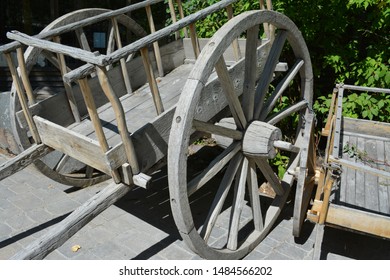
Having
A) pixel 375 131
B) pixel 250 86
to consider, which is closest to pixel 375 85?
pixel 375 131

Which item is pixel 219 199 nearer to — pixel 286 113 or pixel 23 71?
pixel 286 113

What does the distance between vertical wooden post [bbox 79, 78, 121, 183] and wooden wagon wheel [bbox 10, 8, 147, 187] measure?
3.26ft

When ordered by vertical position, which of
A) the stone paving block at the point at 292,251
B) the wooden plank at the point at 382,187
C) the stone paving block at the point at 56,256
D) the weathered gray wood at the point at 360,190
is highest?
the weathered gray wood at the point at 360,190

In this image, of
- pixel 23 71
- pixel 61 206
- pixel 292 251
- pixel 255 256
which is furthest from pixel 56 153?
pixel 292 251

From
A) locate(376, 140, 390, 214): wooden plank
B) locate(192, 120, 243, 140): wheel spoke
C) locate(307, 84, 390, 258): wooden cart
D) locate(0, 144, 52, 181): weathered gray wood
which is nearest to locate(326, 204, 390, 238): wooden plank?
locate(307, 84, 390, 258): wooden cart

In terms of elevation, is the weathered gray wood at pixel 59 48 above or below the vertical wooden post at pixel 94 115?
above

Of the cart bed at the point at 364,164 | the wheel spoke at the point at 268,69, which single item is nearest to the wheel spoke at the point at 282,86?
the wheel spoke at the point at 268,69

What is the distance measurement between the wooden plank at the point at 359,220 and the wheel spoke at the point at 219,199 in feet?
2.47

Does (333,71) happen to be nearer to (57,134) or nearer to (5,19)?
(57,134)

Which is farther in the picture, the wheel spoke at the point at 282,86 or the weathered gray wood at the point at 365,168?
the wheel spoke at the point at 282,86

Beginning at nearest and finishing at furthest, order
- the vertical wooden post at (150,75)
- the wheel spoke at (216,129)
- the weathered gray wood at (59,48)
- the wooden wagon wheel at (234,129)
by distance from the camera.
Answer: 1. the weathered gray wood at (59,48)
2. the wooden wagon wheel at (234,129)
3. the vertical wooden post at (150,75)
4. the wheel spoke at (216,129)

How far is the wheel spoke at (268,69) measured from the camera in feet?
11.6

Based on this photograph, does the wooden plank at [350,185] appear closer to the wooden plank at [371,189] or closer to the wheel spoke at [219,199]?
the wooden plank at [371,189]

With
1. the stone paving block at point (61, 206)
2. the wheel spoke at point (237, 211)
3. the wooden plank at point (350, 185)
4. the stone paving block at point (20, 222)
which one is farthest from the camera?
the stone paving block at point (61, 206)
